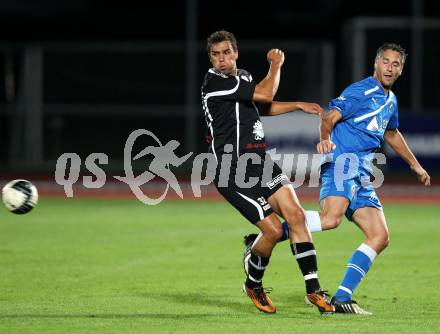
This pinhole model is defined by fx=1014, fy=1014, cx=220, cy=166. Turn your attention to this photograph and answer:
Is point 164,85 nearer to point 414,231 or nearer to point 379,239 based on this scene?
point 414,231

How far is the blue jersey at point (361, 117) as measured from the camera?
8.80 m

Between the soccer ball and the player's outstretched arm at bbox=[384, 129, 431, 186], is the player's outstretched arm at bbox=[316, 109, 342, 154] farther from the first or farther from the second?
the soccer ball

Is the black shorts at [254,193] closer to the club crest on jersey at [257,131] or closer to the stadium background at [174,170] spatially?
the club crest on jersey at [257,131]

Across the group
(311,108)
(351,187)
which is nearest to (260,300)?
(351,187)

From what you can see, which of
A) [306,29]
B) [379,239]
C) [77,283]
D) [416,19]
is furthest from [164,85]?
[379,239]

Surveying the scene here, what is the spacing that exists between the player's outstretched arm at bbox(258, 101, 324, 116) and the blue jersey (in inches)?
14.6

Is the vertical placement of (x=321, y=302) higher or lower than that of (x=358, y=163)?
lower

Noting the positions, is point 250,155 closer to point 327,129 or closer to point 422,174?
point 327,129

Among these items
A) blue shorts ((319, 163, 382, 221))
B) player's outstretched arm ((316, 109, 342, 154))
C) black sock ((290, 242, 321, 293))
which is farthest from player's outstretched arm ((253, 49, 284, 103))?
black sock ((290, 242, 321, 293))

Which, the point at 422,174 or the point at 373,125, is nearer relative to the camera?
the point at 373,125

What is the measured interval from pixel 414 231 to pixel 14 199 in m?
7.72

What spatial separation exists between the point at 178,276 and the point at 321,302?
296cm

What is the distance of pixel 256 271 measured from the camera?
9.00 metres

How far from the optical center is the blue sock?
8.67 meters
